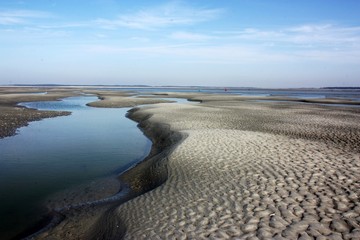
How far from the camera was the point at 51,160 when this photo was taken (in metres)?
15.7

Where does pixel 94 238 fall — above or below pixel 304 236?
below

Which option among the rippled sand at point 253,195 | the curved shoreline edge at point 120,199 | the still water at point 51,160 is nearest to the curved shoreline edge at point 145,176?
the curved shoreline edge at point 120,199

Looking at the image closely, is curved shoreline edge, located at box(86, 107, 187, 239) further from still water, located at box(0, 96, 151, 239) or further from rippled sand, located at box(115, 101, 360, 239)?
still water, located at box(0, 96, 151, 239)

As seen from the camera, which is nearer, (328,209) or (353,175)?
(328,209)

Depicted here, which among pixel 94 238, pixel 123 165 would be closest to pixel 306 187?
pixel 94 238

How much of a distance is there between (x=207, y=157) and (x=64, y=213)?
6768 millimetres

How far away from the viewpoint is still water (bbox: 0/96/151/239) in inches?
399

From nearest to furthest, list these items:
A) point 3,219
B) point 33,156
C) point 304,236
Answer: point 304,236 < point 3,219 < point 33,156

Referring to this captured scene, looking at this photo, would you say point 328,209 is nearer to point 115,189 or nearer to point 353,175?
point 353,175

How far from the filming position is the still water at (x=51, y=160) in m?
10.1

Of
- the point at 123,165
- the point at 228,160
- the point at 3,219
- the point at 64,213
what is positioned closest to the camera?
the point at 3,219

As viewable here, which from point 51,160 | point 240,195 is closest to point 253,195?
point 240,195

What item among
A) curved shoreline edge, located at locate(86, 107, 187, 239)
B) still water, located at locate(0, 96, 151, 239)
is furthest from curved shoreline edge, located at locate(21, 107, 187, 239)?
still water, located at locate(0, 96, 151, 239)

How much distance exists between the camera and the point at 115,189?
39.1ft
